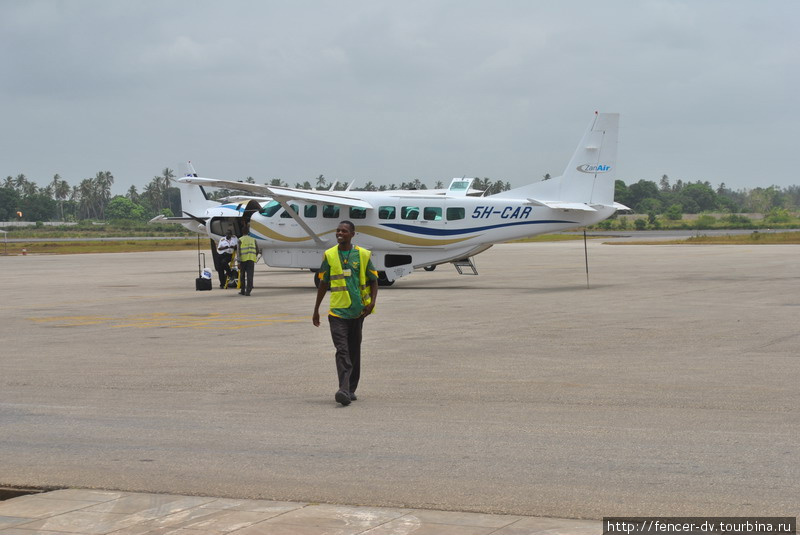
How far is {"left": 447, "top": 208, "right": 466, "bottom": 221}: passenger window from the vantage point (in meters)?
28.3

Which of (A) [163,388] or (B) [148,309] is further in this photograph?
(B) [148,309]

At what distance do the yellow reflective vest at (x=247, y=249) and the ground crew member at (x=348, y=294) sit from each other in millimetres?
16061

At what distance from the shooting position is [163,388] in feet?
37.9

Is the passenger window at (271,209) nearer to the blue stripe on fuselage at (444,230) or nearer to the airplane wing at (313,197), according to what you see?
the airplane wing at (313,197)

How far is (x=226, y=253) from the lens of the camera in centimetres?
2978

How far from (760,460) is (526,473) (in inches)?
69.4

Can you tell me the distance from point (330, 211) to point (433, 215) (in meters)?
3.26

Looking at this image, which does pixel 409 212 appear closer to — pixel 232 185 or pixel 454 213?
pixel 454 213

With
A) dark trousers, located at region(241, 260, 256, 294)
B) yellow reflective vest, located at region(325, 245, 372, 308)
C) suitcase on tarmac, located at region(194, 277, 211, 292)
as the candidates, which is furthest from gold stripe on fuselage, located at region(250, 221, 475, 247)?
yellow reflective vest, located at region(325, 245, 372, 308)

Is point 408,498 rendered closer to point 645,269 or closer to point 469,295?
point 469,295

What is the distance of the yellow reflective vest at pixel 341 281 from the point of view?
1066 cm

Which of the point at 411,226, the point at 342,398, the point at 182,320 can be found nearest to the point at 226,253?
the point at 411,226

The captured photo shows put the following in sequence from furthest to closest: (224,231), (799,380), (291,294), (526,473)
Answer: (224,231) < (291,294) < (799,380) < (526,473)

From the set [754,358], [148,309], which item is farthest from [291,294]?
[754,358]
